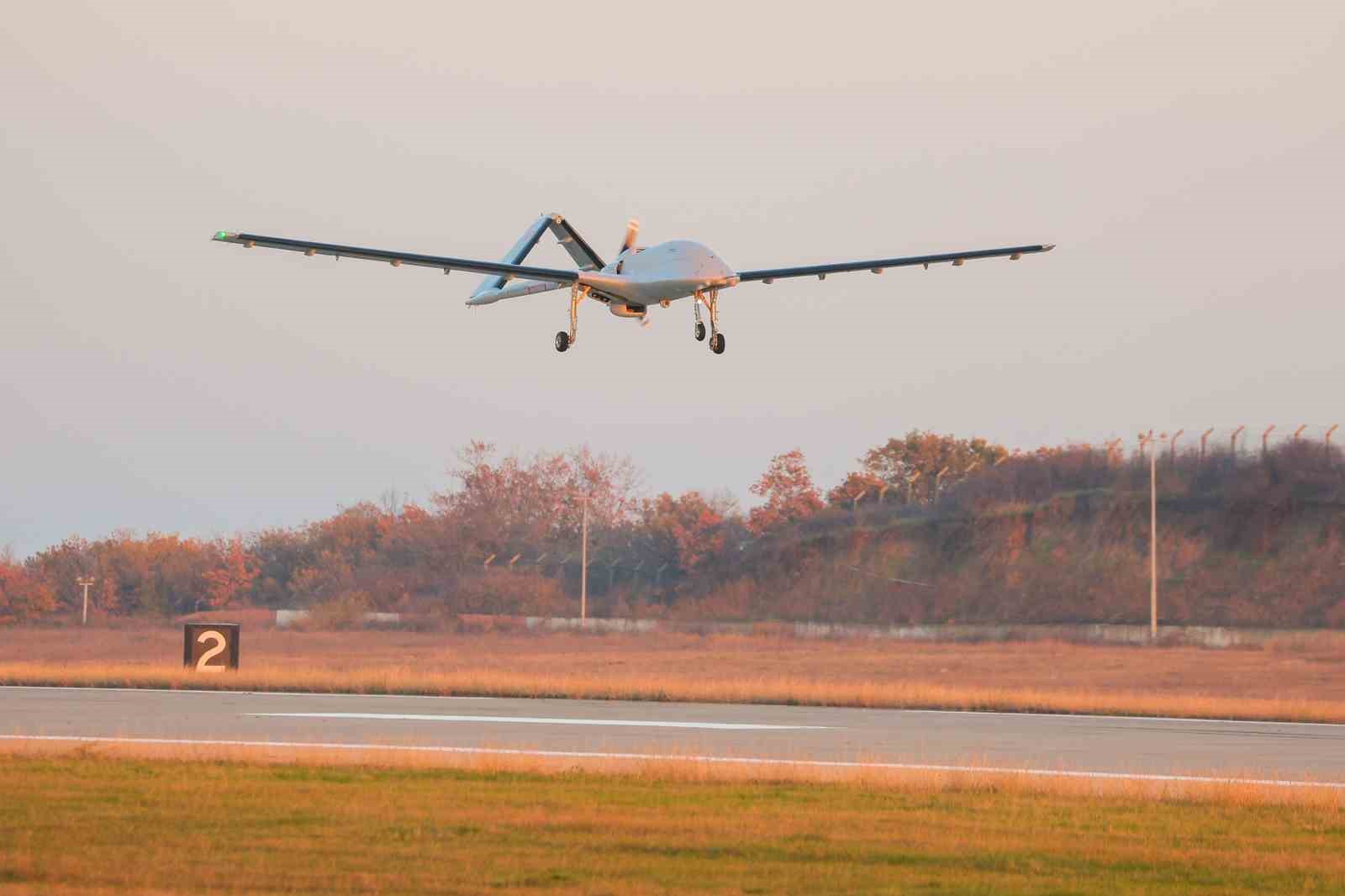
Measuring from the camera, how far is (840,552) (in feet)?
433

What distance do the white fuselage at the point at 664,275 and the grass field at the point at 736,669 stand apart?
27.1 meters

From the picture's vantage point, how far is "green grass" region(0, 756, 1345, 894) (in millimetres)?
16531

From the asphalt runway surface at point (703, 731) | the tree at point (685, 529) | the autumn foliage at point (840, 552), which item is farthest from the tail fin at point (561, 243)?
the tree at point (685, 529)

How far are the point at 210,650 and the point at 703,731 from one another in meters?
22.5

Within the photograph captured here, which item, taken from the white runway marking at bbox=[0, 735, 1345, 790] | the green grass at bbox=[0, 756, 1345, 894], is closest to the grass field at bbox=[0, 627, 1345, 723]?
the white runway marking at bbox=[0, 735, 1345, 790]

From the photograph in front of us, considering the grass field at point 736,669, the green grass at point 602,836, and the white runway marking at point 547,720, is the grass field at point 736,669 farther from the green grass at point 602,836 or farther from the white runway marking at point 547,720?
the green grass at point 602,836

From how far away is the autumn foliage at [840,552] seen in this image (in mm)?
116500

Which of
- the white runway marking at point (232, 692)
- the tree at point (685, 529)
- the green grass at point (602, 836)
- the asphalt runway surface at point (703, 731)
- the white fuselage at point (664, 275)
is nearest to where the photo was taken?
the green grass at point (602, 836)

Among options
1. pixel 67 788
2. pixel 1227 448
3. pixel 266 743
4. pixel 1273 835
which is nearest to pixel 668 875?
pixel 1273 835

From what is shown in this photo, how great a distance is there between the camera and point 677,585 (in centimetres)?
13638

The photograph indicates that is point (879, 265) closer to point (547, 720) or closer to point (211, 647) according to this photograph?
point (547, 720)

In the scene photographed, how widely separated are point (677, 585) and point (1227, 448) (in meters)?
45.1

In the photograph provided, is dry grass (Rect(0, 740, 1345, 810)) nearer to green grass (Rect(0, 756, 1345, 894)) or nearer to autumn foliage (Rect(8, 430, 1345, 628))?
green grass (Rect(0, 756, 1345, 894))

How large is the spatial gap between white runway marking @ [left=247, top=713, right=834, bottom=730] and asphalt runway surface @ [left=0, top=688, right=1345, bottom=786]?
6 centimetres
